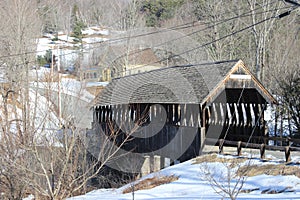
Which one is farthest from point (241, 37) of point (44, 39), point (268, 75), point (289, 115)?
point (44, 39)

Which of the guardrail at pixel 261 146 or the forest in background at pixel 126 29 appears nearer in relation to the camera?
the forest in background at pixel 126 29

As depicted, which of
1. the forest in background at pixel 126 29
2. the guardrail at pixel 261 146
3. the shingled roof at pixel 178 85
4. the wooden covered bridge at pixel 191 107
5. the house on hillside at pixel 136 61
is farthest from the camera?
the house on hillside at pixel 136 61

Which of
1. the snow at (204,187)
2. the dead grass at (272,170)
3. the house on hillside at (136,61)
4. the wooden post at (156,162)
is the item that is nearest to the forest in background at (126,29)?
the snow at (204,187)

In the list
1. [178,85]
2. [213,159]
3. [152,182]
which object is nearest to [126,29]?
[178,85]

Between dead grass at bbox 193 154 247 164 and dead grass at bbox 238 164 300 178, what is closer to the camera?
dead grass at bbox 238 164 300 178

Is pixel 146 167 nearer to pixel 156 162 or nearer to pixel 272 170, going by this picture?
pixel 156 162

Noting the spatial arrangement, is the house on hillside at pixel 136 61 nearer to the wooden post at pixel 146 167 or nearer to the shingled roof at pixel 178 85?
the shingled roof at pixel 178 85

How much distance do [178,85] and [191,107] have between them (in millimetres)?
1128

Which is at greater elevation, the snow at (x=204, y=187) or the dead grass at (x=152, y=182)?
the snow at (x=204, y=187)

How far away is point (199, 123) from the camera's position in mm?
16875

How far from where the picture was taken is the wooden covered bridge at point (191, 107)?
54.1ft

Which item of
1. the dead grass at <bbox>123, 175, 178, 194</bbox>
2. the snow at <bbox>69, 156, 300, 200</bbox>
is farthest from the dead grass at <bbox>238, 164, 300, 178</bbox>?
the dead grass at <bbox>123, 175, 178, 194</bbox>

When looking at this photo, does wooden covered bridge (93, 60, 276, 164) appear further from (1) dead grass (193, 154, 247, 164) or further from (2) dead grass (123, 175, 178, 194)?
(2) dead grass (123, 175, 178, 194)

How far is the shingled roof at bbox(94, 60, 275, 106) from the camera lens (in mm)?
16205
